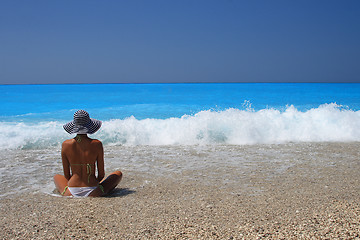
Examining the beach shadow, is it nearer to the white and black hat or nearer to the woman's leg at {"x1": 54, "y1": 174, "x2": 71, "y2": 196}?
the woman's leg at {"x1": 54, "y1": 174, "x2": 71, "y2": 196}

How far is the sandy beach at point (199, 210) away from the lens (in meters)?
2.85

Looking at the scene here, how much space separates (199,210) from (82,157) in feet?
5.30

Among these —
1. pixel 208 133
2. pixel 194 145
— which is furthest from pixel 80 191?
pixel 208 133

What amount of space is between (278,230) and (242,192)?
65.5 inches

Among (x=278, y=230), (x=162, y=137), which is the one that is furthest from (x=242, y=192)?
(x=162, y=137)

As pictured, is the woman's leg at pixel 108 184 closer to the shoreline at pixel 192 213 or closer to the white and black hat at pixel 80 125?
the shoreline at pixel 192 213

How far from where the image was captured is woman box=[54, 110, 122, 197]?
12.9 feet

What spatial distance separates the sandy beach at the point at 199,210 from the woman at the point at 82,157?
195mm

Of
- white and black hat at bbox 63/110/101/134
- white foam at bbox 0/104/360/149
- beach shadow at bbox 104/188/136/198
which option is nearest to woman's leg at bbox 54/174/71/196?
beach shadow at bbox 104/188/136/198

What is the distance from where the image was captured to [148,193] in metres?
4.51

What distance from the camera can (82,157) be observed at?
13.2 ft

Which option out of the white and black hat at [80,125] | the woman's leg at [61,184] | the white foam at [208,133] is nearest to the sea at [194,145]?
the white foam at [208,133]

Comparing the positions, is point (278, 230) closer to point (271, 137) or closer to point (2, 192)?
point (2, 192)

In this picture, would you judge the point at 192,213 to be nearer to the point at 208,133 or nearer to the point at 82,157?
the point at 82,157
